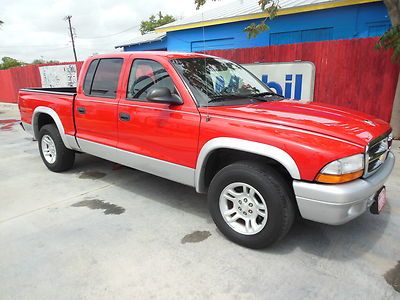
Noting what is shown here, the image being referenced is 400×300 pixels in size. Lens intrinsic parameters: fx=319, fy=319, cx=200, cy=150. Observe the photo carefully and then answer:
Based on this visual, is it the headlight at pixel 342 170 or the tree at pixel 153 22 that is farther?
the tree at pixel 153 22

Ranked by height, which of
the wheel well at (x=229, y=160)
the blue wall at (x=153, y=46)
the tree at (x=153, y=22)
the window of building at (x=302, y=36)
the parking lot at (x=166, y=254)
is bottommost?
the parking lot at (x=166, y=254)

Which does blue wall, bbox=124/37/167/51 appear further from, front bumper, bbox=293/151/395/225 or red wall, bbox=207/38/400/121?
front bumper, bbox=293/151/395/225

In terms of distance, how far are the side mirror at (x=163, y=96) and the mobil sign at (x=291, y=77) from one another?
521 centimetres

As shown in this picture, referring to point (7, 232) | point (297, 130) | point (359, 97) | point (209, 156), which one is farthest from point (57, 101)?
point (359, 97)

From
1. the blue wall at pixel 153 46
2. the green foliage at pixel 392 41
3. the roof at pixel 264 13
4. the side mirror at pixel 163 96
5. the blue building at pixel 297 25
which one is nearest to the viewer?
the side mirror at pixel 163 96

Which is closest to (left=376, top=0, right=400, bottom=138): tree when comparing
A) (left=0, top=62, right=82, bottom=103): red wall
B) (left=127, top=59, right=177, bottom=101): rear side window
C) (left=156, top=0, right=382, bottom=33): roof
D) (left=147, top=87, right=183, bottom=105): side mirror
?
(left=156, top=0, right=382, bottom=33): roof

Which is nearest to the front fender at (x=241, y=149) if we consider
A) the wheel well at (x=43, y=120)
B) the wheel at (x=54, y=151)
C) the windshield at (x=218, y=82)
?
the windshield at (x=218, y=82)

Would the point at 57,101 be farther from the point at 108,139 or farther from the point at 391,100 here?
the point at 391,100

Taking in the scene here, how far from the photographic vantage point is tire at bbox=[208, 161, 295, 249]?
2631 millimetres

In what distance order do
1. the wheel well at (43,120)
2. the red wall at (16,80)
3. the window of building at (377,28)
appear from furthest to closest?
the red wall at (16,80) → the window of building at (377,28) → the wheel well at (43,120)

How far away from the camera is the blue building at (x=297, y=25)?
29.9ft

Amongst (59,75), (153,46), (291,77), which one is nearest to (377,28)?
(291,77)

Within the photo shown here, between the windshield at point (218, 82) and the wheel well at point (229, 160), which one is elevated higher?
the windshield at point (218, 82)

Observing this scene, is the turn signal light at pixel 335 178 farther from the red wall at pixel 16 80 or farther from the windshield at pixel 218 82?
the red wall at pixel 16 80
